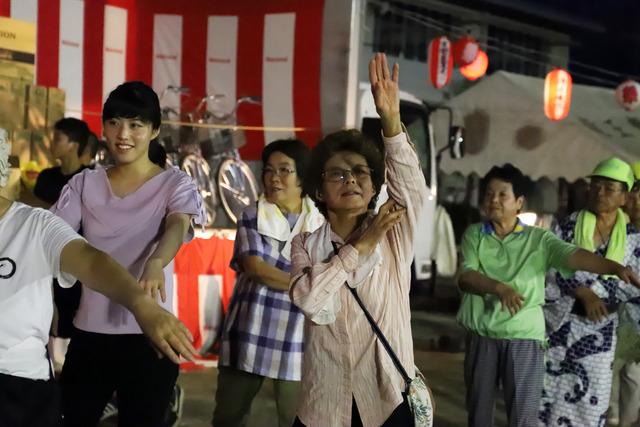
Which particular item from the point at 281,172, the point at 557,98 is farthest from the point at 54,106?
the point at 557,98

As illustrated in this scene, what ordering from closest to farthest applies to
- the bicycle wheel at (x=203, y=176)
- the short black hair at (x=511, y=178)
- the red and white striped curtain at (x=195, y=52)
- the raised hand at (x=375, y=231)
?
the raised hand at (x=375, y=231) < the short black hair at (x=511, y=178) < the red and white striped curtain at (x=195, y=52) < the bicycle wheel at (x=203, y=176)

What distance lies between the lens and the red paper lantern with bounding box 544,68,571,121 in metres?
12.3

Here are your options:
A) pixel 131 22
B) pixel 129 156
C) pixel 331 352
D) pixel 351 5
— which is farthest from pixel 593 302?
pixel 131 22

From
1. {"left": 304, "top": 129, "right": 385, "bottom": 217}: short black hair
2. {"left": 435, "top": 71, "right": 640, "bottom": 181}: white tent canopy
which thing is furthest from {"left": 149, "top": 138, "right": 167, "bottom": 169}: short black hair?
{"left": 435, "top": 71, "right": 640, "bottom": 181}: white tent canopy

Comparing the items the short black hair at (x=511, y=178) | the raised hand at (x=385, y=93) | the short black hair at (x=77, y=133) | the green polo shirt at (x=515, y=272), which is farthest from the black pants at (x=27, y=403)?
the short black hair at (x=77, y=133)

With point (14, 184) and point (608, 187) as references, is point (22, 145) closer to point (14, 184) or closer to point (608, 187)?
point (14, 184)

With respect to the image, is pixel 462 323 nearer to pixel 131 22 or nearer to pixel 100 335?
pixel 100 335

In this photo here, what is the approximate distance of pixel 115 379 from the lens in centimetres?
292

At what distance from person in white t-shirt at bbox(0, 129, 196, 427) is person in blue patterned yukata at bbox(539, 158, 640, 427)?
128 inches

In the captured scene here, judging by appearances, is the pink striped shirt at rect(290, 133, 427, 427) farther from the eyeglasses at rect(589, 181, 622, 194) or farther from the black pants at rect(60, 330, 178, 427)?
the eyeglasses at rect(589, 181, 622, 194)

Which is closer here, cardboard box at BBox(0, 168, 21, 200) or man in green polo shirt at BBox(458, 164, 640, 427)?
man in green polo shirt at BBox(458, 164, 640, 427)

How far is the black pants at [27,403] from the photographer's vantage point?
2.14 meters

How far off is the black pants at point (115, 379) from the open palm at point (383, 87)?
3.74ft

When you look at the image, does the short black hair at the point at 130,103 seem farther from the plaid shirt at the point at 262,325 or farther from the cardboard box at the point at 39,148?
the cardboard box at the point at 39,148
